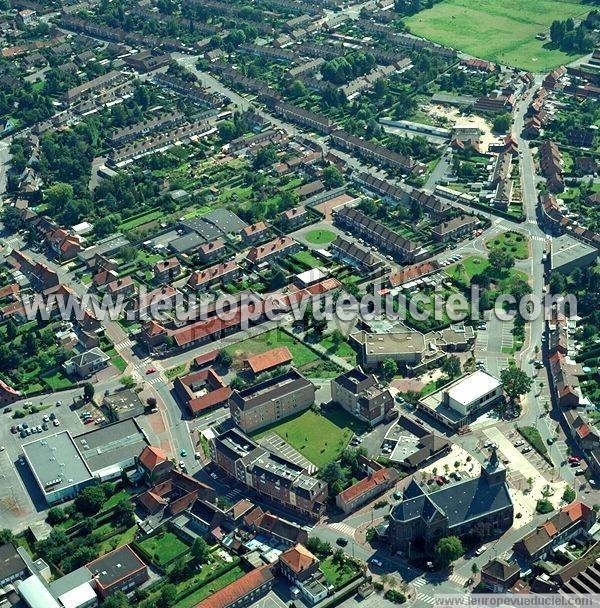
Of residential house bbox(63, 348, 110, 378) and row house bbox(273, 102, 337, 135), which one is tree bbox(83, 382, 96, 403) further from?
row house bbox(273, 102, 337, 135)

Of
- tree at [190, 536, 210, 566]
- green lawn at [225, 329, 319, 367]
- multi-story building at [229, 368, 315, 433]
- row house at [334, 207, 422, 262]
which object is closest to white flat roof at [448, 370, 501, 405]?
multi-story building at [229, 368, 315, 433]

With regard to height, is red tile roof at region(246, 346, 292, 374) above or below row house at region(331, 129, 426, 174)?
below

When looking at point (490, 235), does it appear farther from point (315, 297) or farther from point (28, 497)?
point (28, 497)

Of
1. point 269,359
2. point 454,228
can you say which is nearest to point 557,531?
point 269,359

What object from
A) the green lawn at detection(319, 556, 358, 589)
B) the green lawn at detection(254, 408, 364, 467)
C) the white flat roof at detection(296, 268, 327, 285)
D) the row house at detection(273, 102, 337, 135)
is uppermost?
the row house at detection(273, 102, 337, 135)

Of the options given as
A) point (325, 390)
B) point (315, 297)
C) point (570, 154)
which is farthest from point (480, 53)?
point (325, 390)

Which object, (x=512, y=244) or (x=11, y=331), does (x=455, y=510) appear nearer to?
(x=512, y=244)
